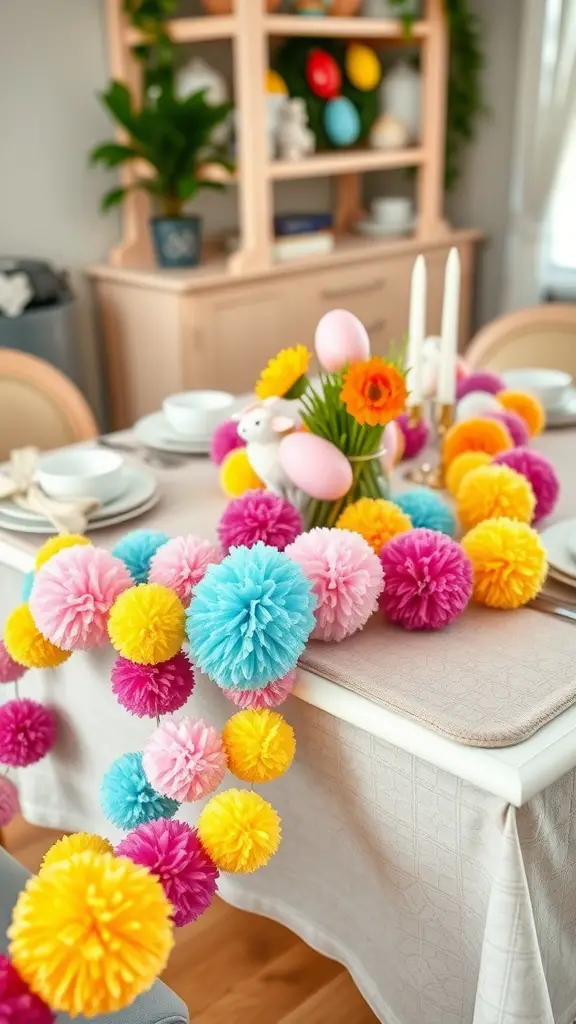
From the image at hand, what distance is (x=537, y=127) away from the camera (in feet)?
9.53

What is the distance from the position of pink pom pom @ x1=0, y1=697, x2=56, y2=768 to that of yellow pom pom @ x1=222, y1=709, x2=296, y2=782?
0.38 meters

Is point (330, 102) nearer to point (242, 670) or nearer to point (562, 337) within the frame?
point (562, 337)

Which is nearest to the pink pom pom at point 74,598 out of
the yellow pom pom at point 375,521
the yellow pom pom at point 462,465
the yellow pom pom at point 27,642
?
the yellow pom pom at point 27,642

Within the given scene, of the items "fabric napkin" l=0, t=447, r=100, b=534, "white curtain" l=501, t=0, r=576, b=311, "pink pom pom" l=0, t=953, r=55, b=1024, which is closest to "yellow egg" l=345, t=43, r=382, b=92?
"white curtain" l=501, t=0, r=576, b=311

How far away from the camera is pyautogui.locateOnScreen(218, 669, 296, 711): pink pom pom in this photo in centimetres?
83

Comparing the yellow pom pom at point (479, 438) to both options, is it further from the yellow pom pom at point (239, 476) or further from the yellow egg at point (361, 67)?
the yellow egg at point (361, 67)

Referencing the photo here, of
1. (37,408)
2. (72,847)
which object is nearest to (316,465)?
(72,847)

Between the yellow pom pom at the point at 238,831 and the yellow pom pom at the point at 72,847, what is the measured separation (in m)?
0.08

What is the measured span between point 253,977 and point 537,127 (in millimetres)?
2521

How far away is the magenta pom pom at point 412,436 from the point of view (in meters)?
1.36

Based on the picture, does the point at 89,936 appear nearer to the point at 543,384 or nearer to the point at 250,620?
the point at 250,620

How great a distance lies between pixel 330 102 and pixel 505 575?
228 cm

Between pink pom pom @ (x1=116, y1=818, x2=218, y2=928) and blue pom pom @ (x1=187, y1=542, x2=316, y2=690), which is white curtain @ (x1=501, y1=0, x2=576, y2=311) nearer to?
blue pom pom @ (x1=187, y1=542, x2=316, y2=690)

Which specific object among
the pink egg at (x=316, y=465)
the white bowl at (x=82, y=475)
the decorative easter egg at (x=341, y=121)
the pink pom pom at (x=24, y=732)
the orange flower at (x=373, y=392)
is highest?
the decorative easter egg at (x=341, y=121)
